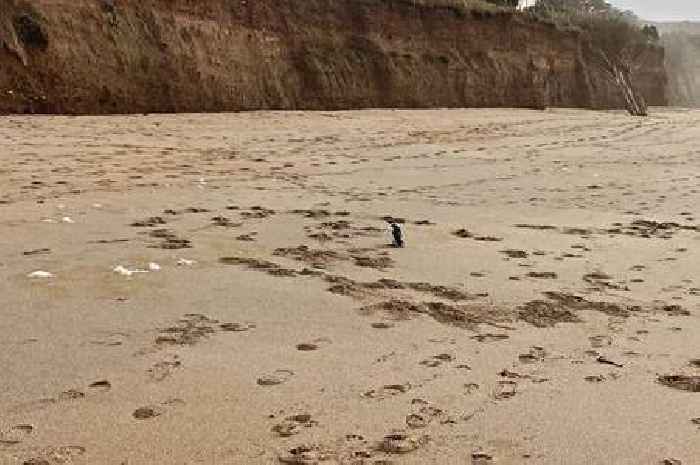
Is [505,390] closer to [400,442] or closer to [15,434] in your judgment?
[400,442]

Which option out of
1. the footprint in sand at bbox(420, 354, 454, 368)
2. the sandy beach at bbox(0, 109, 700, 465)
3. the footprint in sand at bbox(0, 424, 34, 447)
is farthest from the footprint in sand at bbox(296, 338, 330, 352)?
the footprint in sand at bbox(0, 424, 34, 447)

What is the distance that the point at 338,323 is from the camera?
3473 mm

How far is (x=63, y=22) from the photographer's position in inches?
603

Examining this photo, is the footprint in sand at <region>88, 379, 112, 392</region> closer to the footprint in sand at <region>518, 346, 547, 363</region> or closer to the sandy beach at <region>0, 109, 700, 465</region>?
the sandy beach at <region>0, 109, 700, 465</region>

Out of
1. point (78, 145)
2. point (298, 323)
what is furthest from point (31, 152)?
point (298, 323)

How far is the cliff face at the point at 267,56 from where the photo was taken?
14914 mm

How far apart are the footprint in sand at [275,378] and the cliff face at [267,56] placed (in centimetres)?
1267

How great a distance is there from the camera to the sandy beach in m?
2.34

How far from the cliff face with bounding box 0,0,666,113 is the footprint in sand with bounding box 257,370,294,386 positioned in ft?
41.6

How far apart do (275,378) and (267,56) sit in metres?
17.8

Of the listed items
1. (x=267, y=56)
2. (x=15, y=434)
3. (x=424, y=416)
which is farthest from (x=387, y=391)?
(x=267, y=56)

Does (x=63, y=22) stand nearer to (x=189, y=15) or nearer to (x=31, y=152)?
(x=189, y=15)

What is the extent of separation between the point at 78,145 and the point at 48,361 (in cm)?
816

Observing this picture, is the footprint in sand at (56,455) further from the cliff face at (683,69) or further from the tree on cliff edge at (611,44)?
the cliff face at (683,69)
